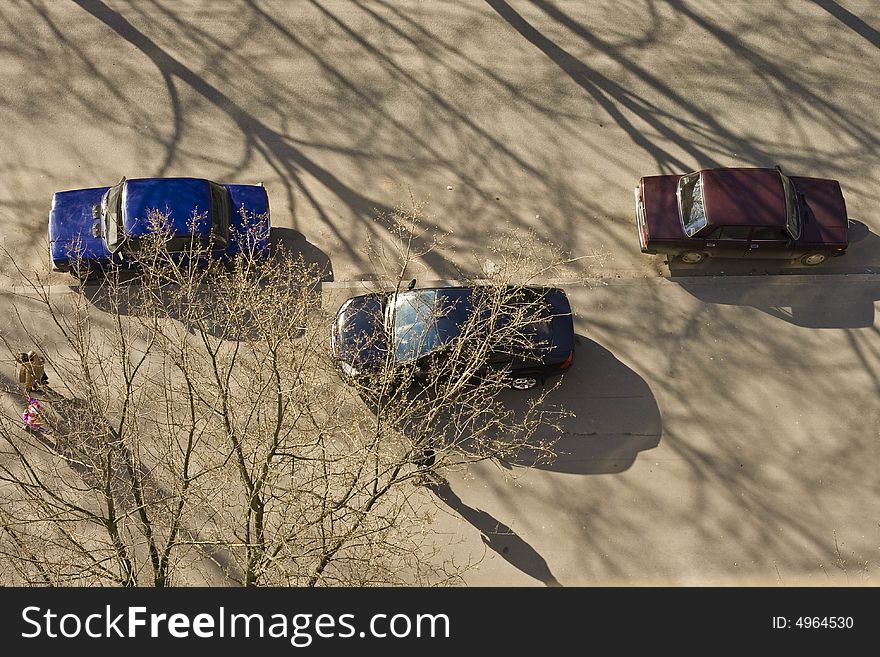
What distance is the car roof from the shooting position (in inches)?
490

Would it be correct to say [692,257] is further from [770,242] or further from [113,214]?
[113,214]

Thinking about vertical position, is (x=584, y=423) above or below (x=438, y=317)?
below

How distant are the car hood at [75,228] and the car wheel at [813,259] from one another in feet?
40.7

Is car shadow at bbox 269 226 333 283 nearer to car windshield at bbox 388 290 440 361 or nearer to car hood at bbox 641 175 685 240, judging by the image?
car windshield at bbox 388 290 440 361

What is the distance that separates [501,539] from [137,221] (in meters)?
8.07

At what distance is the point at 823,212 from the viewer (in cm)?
1289

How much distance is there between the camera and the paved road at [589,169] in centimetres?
1179

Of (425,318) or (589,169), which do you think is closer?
(425,318)

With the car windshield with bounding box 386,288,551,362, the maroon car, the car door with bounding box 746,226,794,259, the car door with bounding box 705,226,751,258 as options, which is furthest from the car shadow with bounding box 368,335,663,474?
the car door with bounding box 746,226,794,259

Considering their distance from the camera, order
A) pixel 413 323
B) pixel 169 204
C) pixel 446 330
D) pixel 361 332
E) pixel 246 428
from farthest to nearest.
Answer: pixel 169 204 < pixel 361 332 < pixel 413 323 < pixel 446 330 < pixel 246 428

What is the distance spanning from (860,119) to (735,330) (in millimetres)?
5325

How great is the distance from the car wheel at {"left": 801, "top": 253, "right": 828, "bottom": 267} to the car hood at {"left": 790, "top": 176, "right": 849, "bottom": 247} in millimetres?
345

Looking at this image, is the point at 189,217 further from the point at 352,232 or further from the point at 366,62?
the point at 366,62

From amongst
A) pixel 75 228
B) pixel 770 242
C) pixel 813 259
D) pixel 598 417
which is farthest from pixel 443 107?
pixel 813 259
